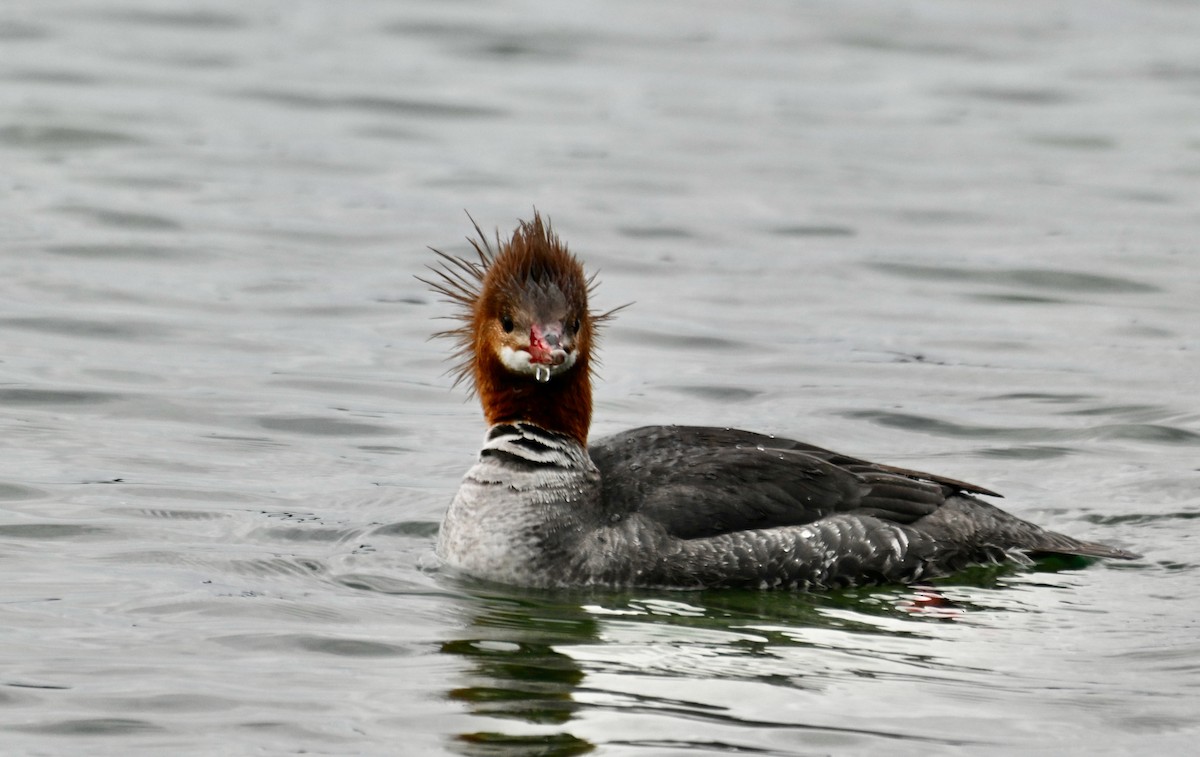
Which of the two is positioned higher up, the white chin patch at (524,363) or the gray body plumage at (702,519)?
the white chin patch at (524,363)

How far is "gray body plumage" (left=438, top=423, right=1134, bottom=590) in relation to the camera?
414 inches

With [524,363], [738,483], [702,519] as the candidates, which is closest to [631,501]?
[702,519]

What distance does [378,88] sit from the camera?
80.2 ft

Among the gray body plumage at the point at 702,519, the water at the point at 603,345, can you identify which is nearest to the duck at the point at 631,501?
the gray body plumage at the point at 702,519

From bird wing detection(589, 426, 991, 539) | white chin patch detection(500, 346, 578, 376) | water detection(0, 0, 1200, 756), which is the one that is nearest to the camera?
water detection(0, 0, 1200, 756)

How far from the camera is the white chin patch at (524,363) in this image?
10484 mm

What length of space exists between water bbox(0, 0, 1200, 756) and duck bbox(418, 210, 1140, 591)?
0.60 ft

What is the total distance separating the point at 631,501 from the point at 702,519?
1.32 feet

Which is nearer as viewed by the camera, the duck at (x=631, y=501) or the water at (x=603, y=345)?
the water at (x=603, y=345)

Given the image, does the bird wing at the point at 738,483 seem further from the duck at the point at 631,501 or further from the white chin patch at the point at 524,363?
the white chin patch at the point at 524,363

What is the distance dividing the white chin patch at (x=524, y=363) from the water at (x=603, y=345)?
119 cm

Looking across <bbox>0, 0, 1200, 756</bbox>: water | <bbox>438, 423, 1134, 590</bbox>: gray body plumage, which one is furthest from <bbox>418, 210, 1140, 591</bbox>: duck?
<bbox>0, 0, 1200, 756</bbox>: water

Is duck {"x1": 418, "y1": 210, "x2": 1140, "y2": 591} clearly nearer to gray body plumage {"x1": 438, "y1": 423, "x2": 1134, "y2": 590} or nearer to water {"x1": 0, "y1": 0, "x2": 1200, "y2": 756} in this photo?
gray body plumage {"x1": 438, "y1": 423, "x2": 1134, "y2": 590}

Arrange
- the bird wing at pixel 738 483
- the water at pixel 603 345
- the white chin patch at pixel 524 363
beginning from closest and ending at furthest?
the water at pixel 603 345 < the white chin patch at pixel 524 363 < the bird wing at pixel 738 483
